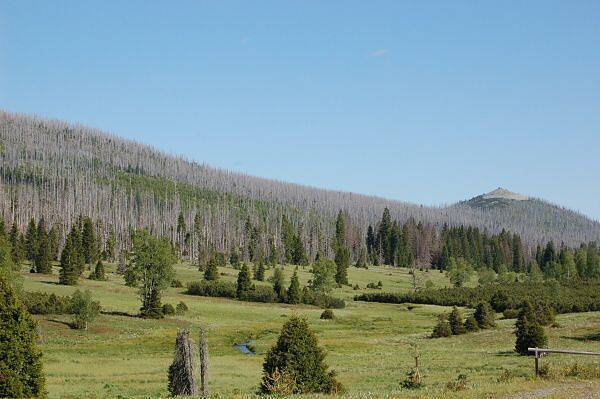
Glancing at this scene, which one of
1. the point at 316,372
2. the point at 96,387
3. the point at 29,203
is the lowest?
the point at 96,387

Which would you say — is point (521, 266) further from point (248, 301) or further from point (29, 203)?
point (29, 203)

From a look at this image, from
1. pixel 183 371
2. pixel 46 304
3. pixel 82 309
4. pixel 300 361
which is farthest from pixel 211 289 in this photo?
pixel 300 361

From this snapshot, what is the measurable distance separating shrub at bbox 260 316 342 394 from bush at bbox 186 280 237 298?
7700 centimetres

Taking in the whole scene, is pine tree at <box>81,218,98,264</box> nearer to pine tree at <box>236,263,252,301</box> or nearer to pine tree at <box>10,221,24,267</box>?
pine tree at <box>10,221,24,267</box>

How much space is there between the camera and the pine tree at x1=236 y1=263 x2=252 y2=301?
103 meters

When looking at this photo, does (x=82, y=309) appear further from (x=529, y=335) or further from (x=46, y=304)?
(x=529, y=335)

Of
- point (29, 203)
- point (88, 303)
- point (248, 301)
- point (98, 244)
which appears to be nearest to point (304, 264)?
point (98, 244)

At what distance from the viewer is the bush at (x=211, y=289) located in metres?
105

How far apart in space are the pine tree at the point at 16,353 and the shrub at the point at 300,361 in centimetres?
932

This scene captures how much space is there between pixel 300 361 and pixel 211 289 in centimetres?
7823

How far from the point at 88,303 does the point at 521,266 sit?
521 feet

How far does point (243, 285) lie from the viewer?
4087 inches

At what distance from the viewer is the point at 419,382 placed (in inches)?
1328

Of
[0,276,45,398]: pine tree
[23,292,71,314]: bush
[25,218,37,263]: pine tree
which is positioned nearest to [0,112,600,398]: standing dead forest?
[0,276,45,398]: pine tree
